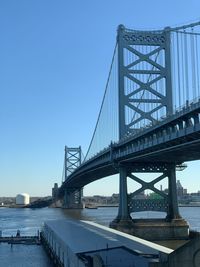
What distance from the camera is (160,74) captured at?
4988cm

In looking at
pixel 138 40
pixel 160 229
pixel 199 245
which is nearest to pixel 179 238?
pixel 160 229

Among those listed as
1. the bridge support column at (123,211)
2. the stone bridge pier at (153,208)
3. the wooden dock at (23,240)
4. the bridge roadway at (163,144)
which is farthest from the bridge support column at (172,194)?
the wooden dock at (23,240)

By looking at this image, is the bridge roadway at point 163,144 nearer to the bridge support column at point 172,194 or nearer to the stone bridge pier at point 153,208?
the stone bridge pier at point 153,208

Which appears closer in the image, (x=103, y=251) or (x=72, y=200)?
(x=103, y=251)

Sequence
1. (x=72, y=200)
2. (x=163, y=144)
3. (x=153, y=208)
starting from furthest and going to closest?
(x=72, y=200) → (x=153, y=208) → (x=163, y=144)

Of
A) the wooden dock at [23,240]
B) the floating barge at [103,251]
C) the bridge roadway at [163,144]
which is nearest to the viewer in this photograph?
the floating barge at [103,251]

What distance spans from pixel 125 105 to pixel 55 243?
64.5ft

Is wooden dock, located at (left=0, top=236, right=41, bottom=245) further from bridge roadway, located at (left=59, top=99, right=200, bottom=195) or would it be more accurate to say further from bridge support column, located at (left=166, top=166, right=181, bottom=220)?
bridge support column, located at (left=166, top=166, right=181, bottom=220)

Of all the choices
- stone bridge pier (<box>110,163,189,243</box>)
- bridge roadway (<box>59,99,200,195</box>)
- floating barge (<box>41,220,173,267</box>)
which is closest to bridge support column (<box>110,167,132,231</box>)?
stone bridge pier (<box>110,163,189,243</box>)

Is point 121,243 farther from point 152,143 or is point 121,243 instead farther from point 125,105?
point 125,105

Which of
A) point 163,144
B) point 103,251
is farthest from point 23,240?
point 103,251

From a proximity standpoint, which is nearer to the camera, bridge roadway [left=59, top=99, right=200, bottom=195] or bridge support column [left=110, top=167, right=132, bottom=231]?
bridge roadway [left=59, top=99, right=200, bottom=195]

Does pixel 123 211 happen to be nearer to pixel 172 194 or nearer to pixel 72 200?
pixel 172 194

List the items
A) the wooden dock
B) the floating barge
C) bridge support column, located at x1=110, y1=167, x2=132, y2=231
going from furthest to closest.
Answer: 1. bridge support column, located at x1=110, y1=167, x2=132, y2=231
2. the wooden dock
3. the floating barge
